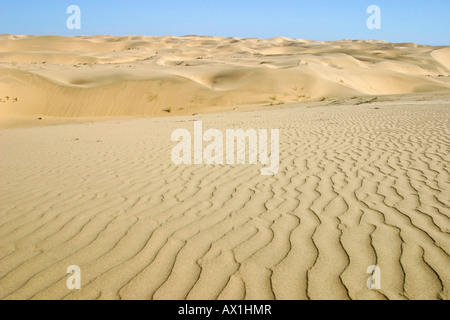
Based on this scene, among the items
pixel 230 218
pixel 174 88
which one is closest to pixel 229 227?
→ pixel 230 218

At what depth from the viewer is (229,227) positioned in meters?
3.57

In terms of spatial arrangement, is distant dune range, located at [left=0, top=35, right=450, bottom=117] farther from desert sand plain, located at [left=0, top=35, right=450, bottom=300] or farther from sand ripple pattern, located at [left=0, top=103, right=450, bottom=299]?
sand ripple pattern, located at [left=0, top=103, right=450, bottom=299]

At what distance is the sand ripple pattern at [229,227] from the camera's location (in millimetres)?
2654

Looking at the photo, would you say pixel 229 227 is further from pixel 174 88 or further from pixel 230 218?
pixel 174 88

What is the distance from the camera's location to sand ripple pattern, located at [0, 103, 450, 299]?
8.71ft

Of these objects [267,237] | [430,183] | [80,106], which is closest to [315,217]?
[267,237]

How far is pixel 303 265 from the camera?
2.85 meters

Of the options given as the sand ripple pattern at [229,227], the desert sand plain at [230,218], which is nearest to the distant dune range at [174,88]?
the desert sand plain at [230,218]

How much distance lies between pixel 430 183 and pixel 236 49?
5777cm

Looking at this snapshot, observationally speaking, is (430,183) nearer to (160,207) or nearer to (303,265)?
(303,265)

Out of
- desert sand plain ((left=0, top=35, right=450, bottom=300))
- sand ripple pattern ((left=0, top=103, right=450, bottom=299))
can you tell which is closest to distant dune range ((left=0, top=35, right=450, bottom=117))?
desert sand plain ((left=0, top=35, right=450, bottom=300))

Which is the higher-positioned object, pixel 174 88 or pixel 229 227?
pixel 174 88

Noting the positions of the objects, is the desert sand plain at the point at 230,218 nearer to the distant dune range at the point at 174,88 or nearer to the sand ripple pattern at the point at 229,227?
the sand ripple pattern at the point at 229,227

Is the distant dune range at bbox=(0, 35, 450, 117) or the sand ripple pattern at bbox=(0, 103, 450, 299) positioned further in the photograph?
the distant dune range at bbox=(0, 35, 450, 117)
